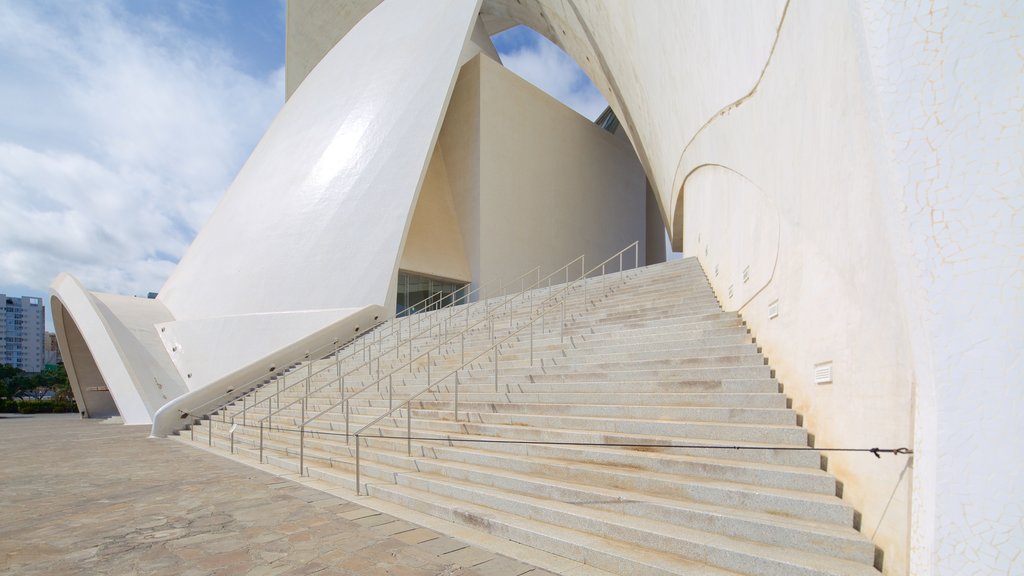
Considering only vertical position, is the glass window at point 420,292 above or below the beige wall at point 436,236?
below

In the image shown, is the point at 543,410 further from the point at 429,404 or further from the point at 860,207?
the point at 860,207

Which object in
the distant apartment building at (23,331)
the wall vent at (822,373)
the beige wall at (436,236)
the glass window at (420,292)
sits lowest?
the distant apartment building at (23,331)

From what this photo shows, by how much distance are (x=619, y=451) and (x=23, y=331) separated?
137187mm

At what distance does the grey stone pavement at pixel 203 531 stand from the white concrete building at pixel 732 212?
6.55 ft

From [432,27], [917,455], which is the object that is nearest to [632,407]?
[917,455]

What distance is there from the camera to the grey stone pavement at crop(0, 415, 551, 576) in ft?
10.0

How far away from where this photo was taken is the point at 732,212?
20.3 ft

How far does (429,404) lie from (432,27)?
1469cm

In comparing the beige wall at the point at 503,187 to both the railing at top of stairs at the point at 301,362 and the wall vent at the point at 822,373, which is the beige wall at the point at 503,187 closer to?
the railing at top of stairs at the point at 301,362

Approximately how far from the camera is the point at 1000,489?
175cm

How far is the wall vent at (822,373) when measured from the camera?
3.24m

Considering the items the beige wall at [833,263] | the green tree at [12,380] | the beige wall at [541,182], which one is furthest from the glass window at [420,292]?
the green tree at [12,380]

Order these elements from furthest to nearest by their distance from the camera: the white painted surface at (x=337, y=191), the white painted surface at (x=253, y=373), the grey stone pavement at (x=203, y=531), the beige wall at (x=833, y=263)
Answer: the white painted surface at (x=337, y=191) → the white painted surface at (x=253, y=373) → the grey stone pavement at (x=203, y=531) → the beige wall at (x=833, y=263)

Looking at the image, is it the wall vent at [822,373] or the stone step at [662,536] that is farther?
the wall vent at [822,373]
